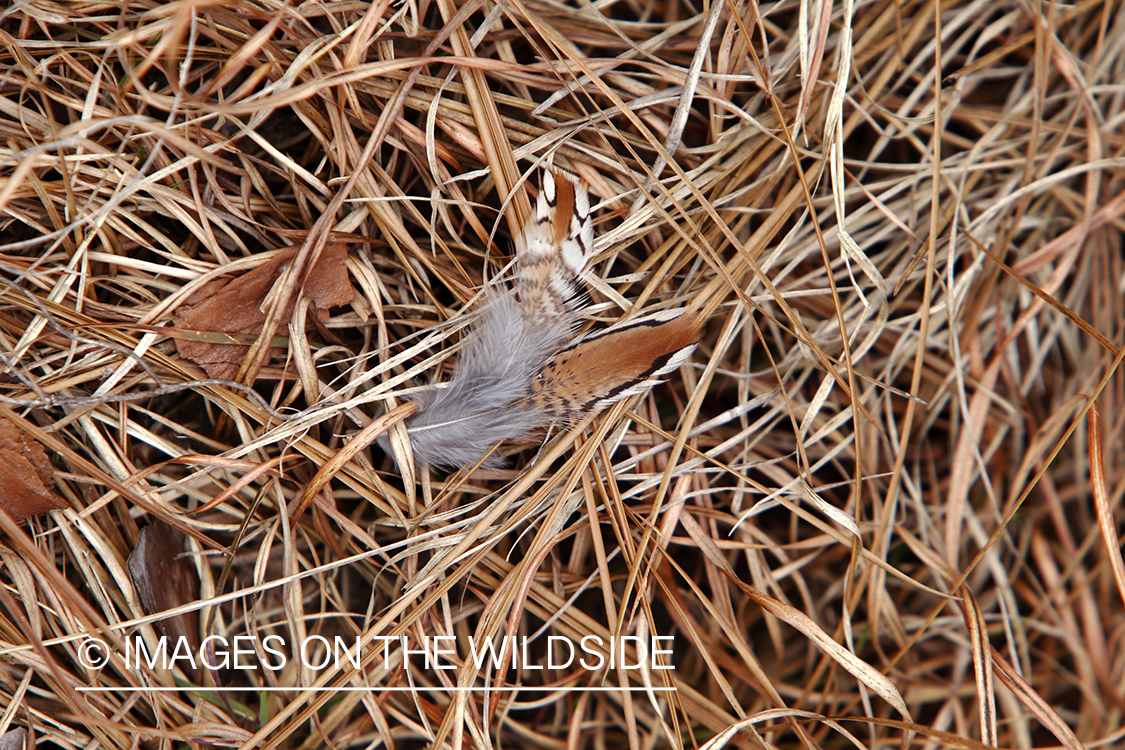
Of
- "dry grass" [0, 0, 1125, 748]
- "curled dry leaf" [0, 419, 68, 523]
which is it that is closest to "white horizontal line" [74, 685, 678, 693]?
"dry grass" [0, 0, 1125, 748]

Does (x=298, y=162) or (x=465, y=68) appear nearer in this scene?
(x=465, y=68)

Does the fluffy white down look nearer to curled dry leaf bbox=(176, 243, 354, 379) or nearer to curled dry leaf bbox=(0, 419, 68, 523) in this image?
curled dry leaf bbox=(176, 243, 354, 379)

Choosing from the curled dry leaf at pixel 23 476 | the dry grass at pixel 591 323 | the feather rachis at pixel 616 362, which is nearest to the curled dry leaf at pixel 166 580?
the dry grass at pixel 591 323

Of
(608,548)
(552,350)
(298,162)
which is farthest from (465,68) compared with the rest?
(608,548)

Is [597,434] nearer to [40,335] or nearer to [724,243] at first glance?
[724,243]

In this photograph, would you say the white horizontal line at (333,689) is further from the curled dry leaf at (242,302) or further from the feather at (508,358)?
the curled dry leaf at (242,302)

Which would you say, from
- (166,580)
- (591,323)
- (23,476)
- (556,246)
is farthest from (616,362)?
(23,476)
